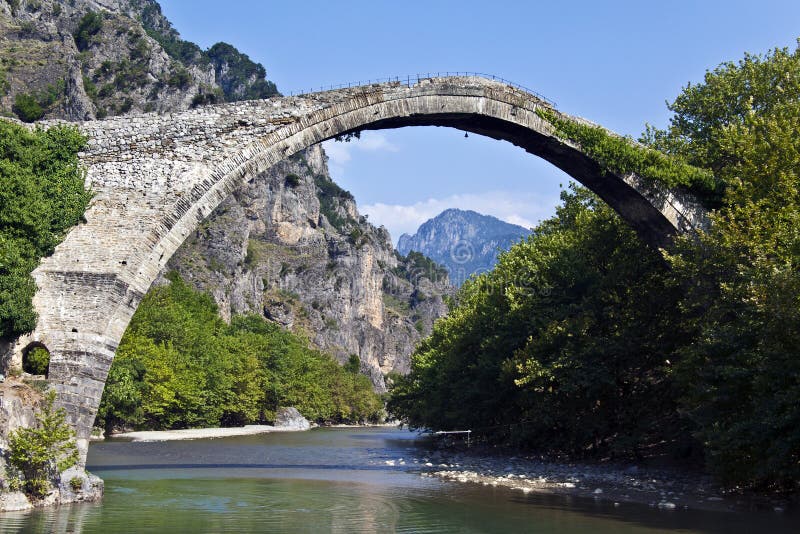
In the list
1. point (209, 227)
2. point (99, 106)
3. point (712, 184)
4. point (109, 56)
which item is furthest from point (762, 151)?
point (109, 56)

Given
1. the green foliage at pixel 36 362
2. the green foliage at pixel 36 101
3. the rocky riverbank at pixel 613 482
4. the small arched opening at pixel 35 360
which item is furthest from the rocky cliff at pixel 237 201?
the rocky riverbank at pixel 613 482

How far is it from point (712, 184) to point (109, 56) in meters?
102

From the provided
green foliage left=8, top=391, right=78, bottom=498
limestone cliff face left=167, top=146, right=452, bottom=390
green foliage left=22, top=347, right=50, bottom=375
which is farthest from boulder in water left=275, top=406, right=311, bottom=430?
green foliage left=8, top=391, right=78, bottom=498

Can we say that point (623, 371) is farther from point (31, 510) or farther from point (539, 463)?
point (31, 510)

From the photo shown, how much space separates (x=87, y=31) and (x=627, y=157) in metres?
104

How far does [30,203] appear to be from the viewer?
48.5 feet

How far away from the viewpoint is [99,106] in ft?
310

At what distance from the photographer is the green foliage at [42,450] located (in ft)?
39.3

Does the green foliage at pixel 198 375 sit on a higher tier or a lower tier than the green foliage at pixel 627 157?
lower

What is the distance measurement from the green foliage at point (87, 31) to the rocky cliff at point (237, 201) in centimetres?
16

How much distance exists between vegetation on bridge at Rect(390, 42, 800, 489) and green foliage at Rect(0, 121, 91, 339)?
1132 cm

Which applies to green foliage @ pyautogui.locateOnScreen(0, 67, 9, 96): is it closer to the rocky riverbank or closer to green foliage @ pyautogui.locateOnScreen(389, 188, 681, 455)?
green foliage @ pyautogui.locateOnScreen(389, 188, 681, 455)

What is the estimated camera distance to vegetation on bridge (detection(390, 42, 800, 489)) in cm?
1279

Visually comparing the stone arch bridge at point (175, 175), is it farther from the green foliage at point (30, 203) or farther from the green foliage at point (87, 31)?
the green foliage at point (87, 31)
